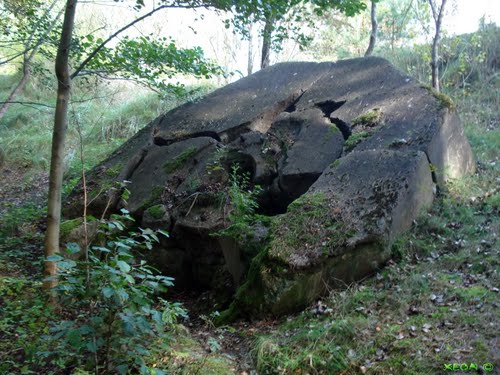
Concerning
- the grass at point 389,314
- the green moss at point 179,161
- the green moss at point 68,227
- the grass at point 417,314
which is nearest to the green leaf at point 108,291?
the grass at point 389,314

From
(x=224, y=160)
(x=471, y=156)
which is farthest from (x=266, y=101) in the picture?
(x=471, y=156)

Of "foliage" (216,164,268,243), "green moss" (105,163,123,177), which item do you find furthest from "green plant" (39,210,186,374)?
"green moss" (105,163,123,177)

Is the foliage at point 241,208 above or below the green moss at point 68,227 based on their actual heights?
above

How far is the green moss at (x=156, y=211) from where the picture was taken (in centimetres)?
570

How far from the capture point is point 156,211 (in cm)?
574

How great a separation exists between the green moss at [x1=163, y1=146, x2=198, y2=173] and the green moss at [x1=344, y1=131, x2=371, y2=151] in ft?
7.10

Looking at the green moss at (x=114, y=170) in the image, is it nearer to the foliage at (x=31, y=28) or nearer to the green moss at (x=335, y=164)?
the foliage at (x=31, y=28)

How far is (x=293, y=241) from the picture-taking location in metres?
4.37

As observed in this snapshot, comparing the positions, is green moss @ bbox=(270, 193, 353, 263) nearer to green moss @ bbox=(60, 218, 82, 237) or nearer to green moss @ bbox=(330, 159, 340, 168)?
green moss @ bbox=(330, 159, 340, 168)

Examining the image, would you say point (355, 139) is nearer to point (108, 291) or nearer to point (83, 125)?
point (108, 291)

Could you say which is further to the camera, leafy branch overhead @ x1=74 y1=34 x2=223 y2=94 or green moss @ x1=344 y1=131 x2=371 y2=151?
green moss @ x1=344 y1=131 x2=371 y2=151

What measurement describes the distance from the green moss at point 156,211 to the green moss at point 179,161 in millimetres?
714

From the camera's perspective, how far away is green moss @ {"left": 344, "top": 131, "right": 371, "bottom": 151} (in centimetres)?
554

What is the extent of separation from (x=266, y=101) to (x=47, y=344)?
15.4ft
